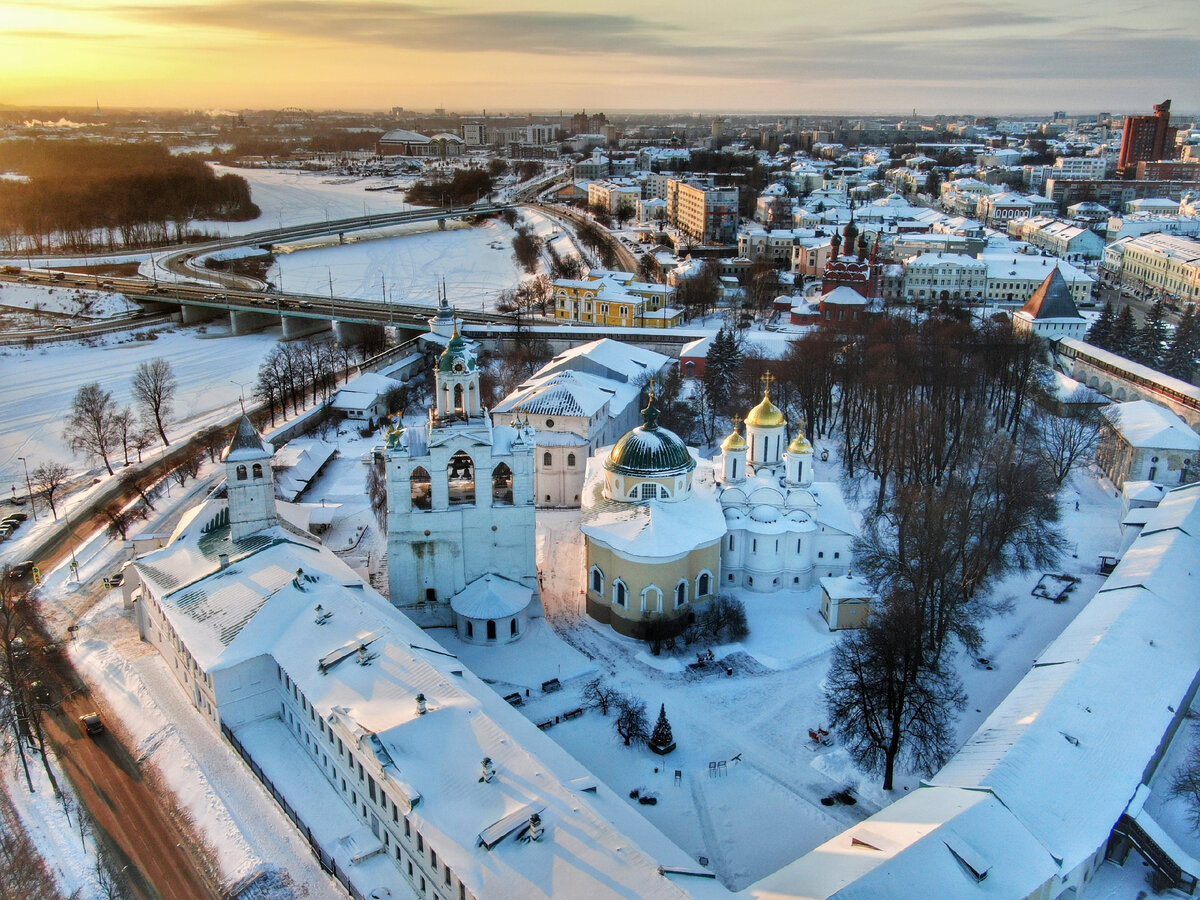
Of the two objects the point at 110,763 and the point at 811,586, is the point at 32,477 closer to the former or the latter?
the point at 110,763

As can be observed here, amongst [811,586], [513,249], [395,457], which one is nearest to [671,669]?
[811,586]

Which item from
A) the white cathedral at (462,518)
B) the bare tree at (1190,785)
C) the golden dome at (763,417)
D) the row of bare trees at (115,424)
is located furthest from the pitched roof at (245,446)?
the bare tree at (1190,785)

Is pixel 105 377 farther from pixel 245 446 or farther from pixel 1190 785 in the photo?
pixel 1190 785

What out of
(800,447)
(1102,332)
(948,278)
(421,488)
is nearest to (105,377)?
(421,488)

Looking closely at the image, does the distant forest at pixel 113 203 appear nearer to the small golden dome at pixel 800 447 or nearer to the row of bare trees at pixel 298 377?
the row of bare trees at pixel 298 377

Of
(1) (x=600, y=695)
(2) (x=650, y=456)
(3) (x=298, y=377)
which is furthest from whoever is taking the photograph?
(3) (x=298, y=377)

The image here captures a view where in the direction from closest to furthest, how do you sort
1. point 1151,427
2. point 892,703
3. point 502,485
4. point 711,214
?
1. point 892,703
2. point 502,485
3. point 1151,427
4. point 711,214
